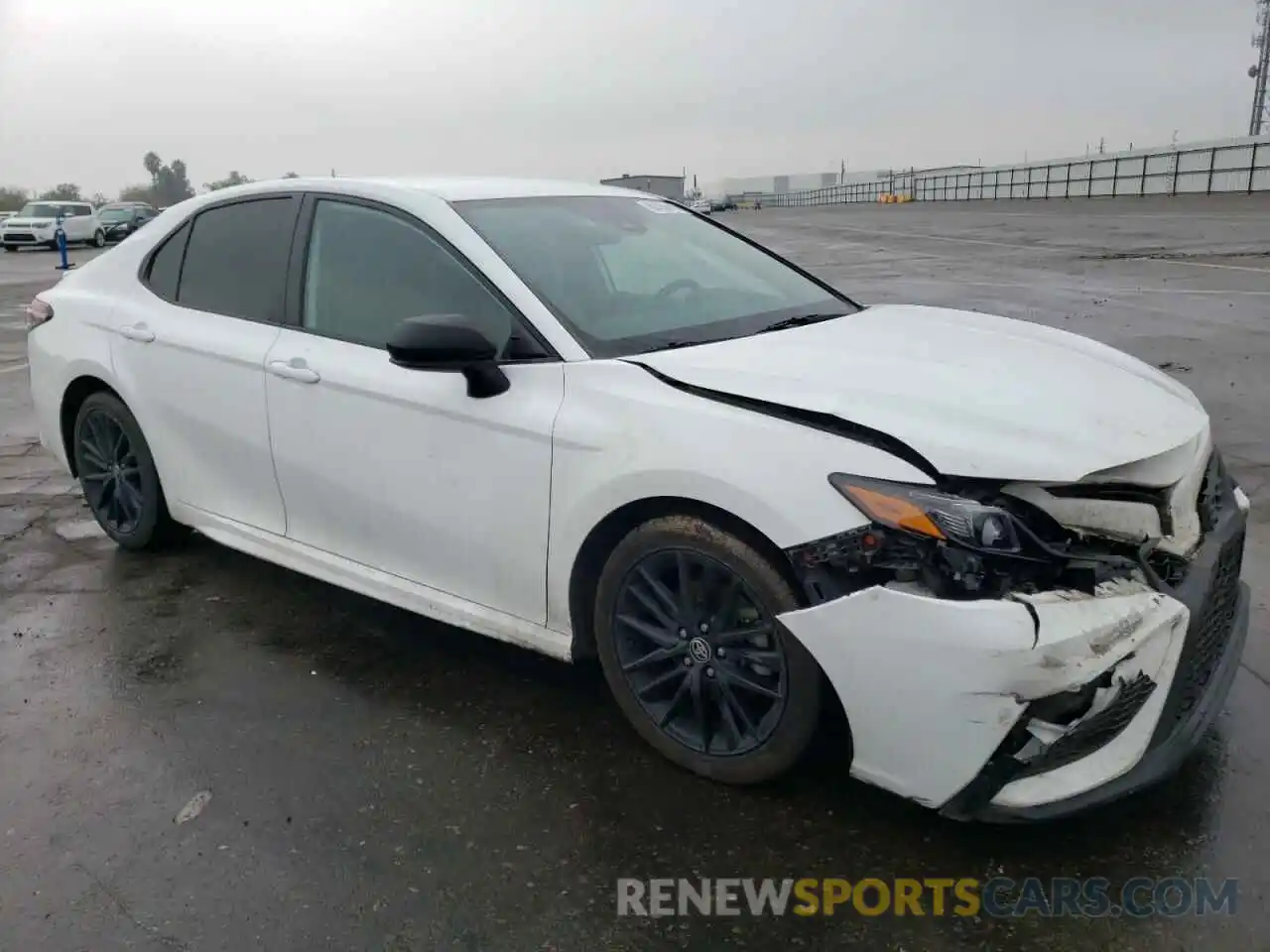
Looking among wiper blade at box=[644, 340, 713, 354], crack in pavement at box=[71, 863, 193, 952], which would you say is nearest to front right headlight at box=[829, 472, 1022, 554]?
wiper blade at box=[644, 340, 713, 354]

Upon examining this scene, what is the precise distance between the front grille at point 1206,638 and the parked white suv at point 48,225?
3773 centimetres

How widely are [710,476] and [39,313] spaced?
374cm

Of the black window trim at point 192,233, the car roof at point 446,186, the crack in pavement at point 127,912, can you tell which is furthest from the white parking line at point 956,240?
the crack in pavement at point 127,912

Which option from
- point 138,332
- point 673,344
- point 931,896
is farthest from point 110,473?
point 931,896

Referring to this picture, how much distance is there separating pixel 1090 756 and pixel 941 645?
0.44 meters

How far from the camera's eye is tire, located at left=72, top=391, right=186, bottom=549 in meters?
4.46

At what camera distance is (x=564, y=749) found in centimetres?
308

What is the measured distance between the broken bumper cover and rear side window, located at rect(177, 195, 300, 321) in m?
2.44

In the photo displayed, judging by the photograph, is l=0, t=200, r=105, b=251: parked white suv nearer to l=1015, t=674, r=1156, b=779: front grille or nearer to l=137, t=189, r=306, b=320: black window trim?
l=137, t=189, r=306, b=320: black window trim

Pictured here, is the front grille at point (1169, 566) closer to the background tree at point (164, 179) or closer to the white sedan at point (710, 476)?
the white sedan at point (710, 476)

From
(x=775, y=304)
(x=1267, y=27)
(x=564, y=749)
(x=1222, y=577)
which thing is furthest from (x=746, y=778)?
(x=1267, y=27)

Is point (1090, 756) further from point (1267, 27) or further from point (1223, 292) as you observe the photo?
point (1267, 27)

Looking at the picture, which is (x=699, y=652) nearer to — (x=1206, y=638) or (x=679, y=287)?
(x=1206, y=638)

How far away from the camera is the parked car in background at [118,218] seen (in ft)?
126
